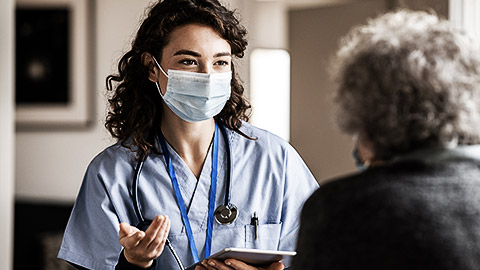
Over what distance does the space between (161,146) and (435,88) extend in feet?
3.36

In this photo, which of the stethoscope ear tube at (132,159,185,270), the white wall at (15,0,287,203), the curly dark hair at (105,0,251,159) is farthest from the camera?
the white wall at (15,0,287,203)

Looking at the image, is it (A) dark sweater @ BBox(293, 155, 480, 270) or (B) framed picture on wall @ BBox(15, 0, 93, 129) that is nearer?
(A) dark sweater @ BBox(293, 155, 480, 270)

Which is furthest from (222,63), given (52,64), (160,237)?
(52,64)

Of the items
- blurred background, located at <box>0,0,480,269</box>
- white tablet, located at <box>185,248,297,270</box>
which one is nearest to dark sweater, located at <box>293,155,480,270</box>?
white tablet, located at <box>185,248,297,270</box>

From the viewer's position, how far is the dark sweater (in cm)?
97

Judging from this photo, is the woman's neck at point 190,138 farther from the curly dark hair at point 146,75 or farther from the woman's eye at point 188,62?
the woman's eye at point 188,62

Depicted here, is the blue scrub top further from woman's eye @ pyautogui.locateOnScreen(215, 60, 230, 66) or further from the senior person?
the senior person

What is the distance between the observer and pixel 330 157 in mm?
4594

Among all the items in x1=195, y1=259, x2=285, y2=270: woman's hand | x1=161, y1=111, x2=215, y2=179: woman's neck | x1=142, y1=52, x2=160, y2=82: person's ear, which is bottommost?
x1=195, y1=259, x2=285, y2=270: woman's hand

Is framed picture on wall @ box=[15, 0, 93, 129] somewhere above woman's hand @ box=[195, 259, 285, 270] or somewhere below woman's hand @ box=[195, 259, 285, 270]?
above

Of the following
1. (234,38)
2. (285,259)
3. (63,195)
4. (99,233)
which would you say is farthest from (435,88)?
(63,195)

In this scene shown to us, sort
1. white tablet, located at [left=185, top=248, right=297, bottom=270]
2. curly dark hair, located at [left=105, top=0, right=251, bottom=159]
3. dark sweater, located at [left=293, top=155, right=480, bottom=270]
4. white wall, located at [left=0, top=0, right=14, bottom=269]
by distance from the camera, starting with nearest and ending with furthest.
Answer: dark sweater, located at [left=293, top=155, right=480, bottom=270], white tablet, located at [left=185, top=248, right=297, bottom=270], curly dark hair, located at [left=105, top=0, right=251, bottom=159], white wall, located at [left=0, top=0, right=14, bottom=269]

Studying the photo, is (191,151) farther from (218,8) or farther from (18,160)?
(18,160)

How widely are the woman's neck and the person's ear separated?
11 centimetres
